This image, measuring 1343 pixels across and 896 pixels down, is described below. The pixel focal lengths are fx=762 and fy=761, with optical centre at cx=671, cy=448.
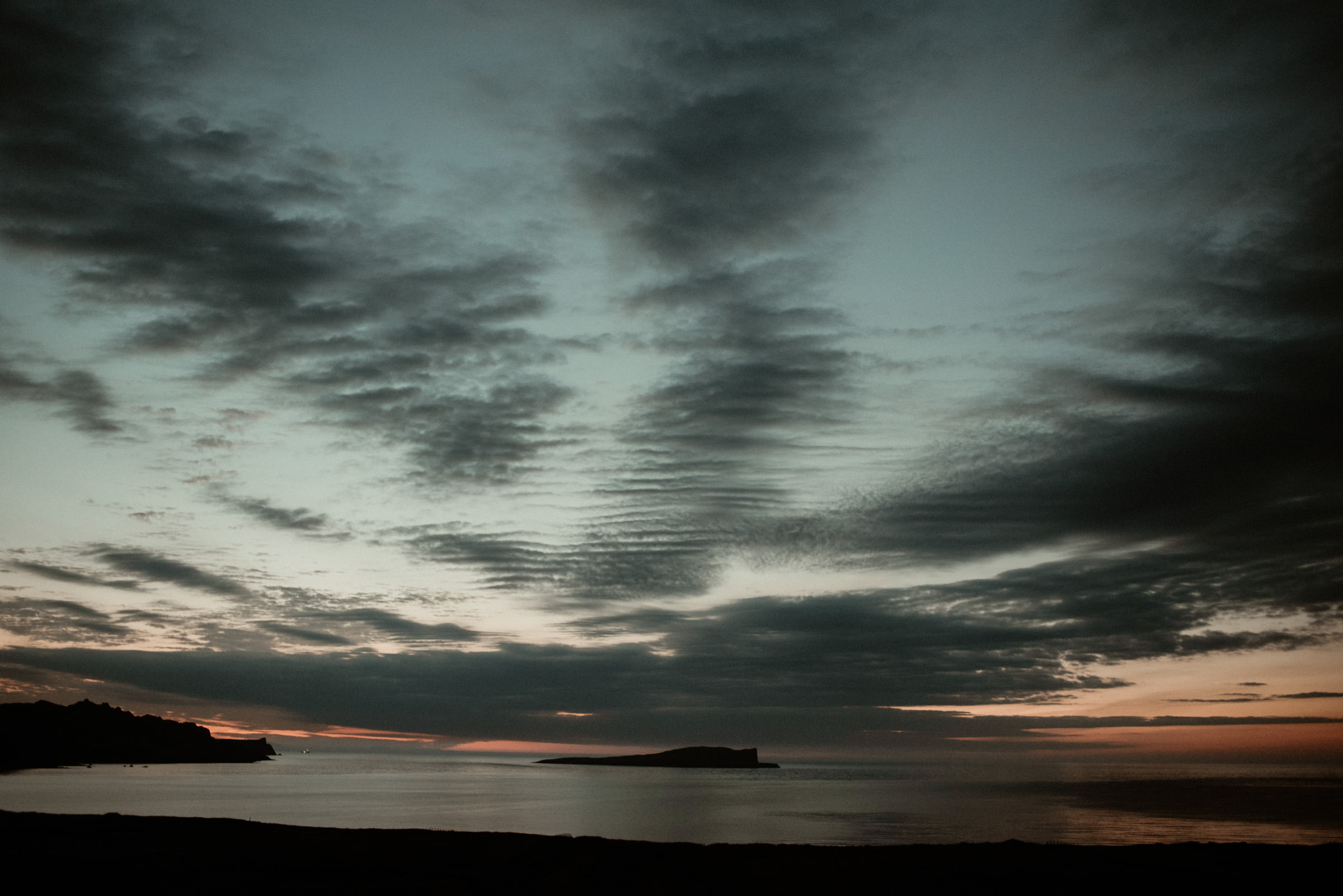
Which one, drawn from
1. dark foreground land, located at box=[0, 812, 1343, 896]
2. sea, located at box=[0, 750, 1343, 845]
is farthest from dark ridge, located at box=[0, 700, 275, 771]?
dark foreground land, located at box=[0, 812, 1343, 896]

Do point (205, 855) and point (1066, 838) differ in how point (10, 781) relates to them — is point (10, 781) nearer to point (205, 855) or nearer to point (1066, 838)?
point (205, 855)

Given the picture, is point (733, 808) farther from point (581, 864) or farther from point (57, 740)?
point (57, 740)

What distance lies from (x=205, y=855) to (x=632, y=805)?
64.1 metres

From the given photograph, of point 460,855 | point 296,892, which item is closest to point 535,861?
point 460,855

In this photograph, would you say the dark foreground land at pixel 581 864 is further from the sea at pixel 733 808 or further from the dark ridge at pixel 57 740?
the dark ridge at pixel 57 740

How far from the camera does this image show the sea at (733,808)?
49781 mm

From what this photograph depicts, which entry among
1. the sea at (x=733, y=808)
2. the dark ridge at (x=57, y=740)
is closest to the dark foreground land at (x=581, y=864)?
the sea at (x=733, y=808)

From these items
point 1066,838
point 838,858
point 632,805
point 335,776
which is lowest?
point 335,776

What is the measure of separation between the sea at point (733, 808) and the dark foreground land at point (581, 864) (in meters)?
20.9

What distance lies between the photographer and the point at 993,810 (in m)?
72.9

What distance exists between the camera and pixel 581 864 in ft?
74.1

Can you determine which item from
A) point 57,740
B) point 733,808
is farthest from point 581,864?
point 57,740

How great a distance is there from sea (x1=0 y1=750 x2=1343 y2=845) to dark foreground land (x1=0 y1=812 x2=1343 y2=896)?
68.6 ft

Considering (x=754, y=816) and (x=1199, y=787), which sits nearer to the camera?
(x=754, y=816)
